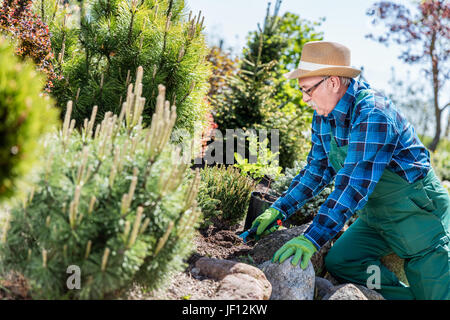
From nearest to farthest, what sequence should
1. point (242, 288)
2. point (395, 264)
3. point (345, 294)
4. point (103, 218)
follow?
point (103, 218) → point (242, 288) → point (345, 294) → point (395, 264)

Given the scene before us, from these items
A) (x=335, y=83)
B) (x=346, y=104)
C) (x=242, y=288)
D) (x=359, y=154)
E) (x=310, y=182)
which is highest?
(x=335, y=83)

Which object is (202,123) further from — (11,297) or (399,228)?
(11,297)

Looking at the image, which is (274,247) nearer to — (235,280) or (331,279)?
(331,279)

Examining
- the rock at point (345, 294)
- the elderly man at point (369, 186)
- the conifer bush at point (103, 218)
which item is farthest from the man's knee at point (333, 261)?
the conifer bush at point (103, 218)

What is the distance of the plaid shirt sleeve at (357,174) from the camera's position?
218cm

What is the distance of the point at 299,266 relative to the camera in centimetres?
214

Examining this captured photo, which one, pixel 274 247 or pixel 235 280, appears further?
pixel 274 247

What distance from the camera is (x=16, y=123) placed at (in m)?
1.16

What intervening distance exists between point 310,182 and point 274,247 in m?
0.54

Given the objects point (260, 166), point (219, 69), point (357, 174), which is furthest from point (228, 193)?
point (219, 69)

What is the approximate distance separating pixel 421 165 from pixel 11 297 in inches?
93.6

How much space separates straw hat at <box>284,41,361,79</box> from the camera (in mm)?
2372

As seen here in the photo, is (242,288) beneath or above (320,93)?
beneath

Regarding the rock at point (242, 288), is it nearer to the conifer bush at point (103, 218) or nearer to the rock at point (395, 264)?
the conifer bush at point (103, 218)
